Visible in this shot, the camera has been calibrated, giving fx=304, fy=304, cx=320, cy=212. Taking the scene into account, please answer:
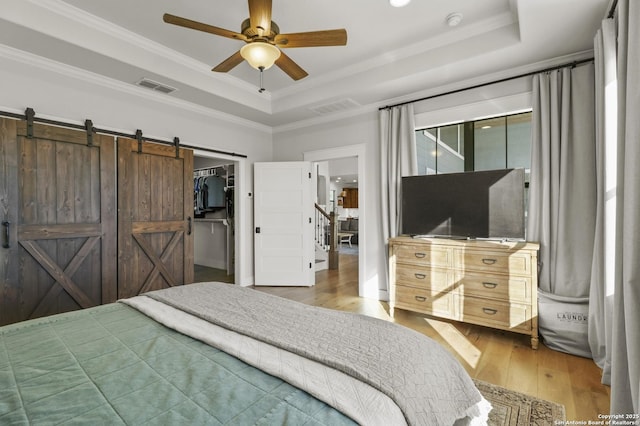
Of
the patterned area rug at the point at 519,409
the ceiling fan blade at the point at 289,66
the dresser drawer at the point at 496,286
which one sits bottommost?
the patterned area rug at the point at 519,409

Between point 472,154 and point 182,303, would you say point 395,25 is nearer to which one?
point 472,154

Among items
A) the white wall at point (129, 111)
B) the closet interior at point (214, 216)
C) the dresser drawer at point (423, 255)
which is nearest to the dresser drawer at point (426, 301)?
the dresser drawer at point (423, 255)

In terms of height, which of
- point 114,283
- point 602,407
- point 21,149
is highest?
point 21,149

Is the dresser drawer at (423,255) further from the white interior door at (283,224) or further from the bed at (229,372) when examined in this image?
the bed at (229,372)

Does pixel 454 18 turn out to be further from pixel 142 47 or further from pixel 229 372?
pixel 229 372

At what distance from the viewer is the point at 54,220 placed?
2.94 meters

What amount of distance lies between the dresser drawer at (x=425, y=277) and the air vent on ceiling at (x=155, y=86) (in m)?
3.38

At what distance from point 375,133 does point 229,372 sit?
146 inches

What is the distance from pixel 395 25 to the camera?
2857mm

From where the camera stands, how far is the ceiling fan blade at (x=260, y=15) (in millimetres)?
1914

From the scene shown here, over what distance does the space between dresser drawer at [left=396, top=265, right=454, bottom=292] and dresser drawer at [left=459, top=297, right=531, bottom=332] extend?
22 cm

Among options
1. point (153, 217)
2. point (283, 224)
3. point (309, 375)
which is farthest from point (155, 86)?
point (309, 375)

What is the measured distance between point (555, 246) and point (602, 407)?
1.39 metres

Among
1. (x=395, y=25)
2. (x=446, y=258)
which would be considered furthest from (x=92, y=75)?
(x=446, y=258)
